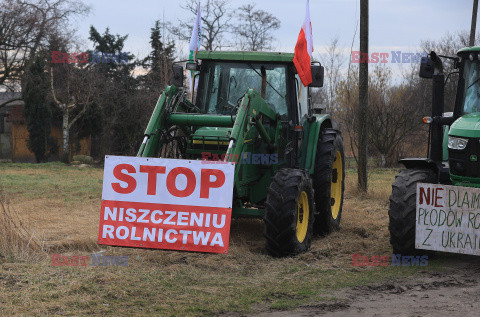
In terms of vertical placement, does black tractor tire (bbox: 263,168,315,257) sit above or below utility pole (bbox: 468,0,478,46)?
below

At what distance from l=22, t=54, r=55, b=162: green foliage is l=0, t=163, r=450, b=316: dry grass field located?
66.3 ft

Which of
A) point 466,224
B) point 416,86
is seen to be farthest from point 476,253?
point 416,86

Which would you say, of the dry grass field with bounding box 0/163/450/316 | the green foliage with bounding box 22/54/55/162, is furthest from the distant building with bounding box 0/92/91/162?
the dry grass field with bounding box 0/163/450/316

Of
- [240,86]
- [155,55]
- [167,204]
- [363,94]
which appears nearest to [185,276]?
[167,204]

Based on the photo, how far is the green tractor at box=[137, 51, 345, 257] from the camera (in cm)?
719

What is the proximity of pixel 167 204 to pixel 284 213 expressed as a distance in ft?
4.44

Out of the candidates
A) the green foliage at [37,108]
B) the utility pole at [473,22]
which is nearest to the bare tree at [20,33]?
the green foliage at [37,108]

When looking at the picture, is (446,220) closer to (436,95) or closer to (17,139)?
(436,95)

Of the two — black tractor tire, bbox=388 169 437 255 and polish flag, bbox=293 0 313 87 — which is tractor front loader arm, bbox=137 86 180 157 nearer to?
polish flag, bbox=293 0 313 87

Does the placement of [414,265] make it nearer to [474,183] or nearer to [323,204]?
[474,183]

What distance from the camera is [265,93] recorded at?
8.65 m

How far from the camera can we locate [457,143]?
692cm

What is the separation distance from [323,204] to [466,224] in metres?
2.44

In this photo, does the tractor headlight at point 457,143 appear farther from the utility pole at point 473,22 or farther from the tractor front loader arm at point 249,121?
the utility pole at point 473,22
